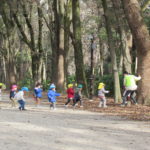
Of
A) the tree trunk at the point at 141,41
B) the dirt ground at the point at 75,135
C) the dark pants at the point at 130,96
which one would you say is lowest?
the dirt ground at the point at 75,135

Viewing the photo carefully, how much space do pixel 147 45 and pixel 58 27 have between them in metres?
12.9

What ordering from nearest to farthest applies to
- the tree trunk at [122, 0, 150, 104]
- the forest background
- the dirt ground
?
the dirt ground
the tree trunk at [122, 0, 150, 104]
the forest background

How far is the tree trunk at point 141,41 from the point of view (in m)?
16.6

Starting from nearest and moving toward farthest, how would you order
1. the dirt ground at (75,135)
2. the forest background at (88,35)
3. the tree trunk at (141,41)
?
the dirt ground at (75,135)
the tree trunk at (141,41)
the forest background at (88,35)

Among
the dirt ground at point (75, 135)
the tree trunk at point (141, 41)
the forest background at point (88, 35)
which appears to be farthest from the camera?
the forest background at point (88, 35)

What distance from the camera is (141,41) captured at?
16766mm

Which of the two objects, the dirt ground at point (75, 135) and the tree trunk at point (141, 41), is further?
the tree trunk at point (141, 41)

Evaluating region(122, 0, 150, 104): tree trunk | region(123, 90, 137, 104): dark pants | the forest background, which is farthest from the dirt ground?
the forest background

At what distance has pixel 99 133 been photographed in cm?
962

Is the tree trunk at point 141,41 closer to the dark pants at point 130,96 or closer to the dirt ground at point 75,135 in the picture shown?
the dark pants at point 130,96

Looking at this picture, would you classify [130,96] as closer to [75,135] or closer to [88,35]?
[75,135]

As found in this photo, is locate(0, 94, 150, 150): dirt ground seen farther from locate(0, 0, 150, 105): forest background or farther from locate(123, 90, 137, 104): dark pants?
locate(0, 0, 150, 105): forest background

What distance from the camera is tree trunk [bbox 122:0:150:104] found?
16594 millimetres

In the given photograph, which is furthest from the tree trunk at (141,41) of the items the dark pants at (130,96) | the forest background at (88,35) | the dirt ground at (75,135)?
the dirt ground at (75,135)
